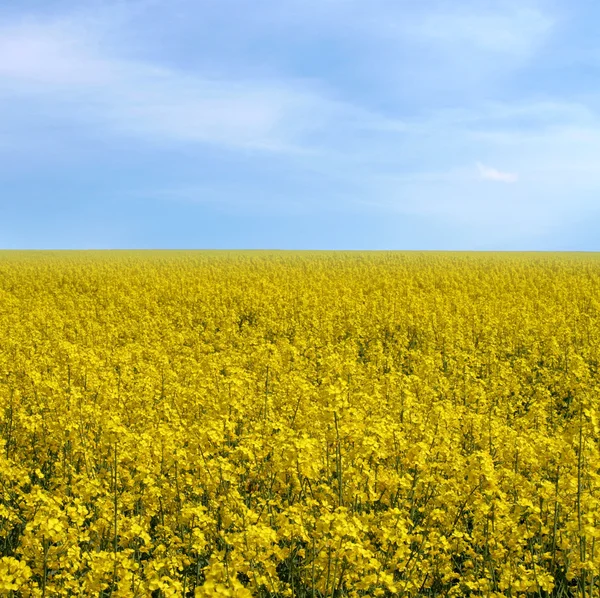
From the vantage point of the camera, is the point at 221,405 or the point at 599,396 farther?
the point at 599,396

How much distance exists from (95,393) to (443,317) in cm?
1145

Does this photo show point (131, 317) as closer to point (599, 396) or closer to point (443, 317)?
point (443, 317)

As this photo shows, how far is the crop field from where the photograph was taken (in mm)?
4762

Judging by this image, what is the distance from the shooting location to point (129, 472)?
267 inches

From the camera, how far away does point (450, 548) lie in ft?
17.2

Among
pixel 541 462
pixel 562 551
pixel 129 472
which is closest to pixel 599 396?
pixel 541 462

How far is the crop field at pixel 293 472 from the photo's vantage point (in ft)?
15.6

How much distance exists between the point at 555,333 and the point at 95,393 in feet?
41.9

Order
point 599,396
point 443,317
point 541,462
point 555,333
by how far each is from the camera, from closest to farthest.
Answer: point 541,462 → point 599,396 → point 555,333 → point 443,317

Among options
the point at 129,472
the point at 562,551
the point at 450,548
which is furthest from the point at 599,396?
the point at 129,472

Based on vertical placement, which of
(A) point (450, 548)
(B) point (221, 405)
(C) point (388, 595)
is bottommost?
(C) point (388, 595)

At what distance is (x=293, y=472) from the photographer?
234 inches

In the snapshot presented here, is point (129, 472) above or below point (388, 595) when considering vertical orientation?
above

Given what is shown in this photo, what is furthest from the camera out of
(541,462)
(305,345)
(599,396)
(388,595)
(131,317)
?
(131,317)
